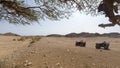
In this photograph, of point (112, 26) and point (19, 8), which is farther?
point (19, 8)

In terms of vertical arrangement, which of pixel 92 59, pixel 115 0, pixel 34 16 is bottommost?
pixel 92 59

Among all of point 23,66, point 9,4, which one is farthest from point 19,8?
point 23,66

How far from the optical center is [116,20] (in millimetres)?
14562

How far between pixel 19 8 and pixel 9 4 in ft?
2.11

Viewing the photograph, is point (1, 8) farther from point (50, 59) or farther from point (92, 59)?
point (92, 59)

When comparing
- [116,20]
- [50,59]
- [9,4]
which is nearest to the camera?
[116,20]

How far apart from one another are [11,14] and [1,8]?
67 cm

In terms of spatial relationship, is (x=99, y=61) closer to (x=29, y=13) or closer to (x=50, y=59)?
(x=50, y=59)

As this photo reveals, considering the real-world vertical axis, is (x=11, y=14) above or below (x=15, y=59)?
above

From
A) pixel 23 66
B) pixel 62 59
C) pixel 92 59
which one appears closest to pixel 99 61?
pixel 92 59

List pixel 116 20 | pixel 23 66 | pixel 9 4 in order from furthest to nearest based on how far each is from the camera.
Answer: pixel 23 66, pixel 9 4, pixel 116 20

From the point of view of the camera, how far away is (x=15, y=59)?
2391cm

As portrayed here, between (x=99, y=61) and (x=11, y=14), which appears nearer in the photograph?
(x=11, y=14)

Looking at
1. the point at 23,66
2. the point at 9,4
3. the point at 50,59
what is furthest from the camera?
the point at 50,59
